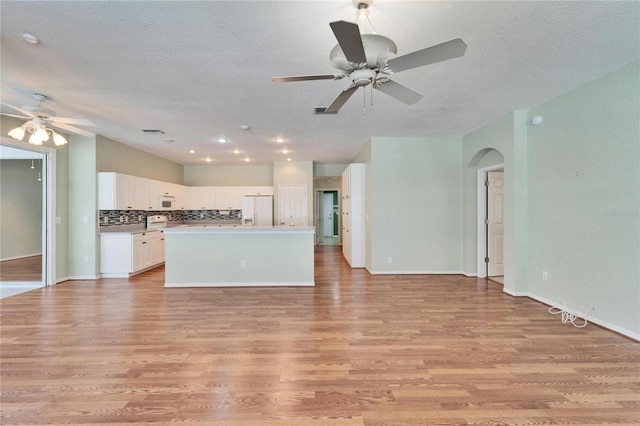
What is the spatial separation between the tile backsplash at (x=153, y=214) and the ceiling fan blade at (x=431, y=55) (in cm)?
591

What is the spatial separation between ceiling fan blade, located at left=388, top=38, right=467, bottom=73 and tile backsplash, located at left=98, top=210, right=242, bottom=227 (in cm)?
591

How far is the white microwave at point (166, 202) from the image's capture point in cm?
672

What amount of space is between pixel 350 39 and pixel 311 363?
235cm

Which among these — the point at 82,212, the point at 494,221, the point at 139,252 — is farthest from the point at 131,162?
the point at 494,221

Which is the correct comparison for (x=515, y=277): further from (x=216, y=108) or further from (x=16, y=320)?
(x=16, y=320)

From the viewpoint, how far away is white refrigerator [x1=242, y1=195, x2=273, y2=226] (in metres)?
8.12

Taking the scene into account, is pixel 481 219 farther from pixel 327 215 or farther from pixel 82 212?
pixel 82 212

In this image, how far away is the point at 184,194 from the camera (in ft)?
25.9

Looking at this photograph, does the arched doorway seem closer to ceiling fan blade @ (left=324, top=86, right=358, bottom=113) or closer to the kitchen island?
the kitchen island

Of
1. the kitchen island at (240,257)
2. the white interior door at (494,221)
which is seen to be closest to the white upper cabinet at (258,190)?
the kitchen island at (240,257)

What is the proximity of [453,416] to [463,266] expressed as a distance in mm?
4236

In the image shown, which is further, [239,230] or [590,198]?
[239,230]

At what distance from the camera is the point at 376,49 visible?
193cm

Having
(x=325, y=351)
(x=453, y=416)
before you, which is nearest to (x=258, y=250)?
(x=325, y=351)
